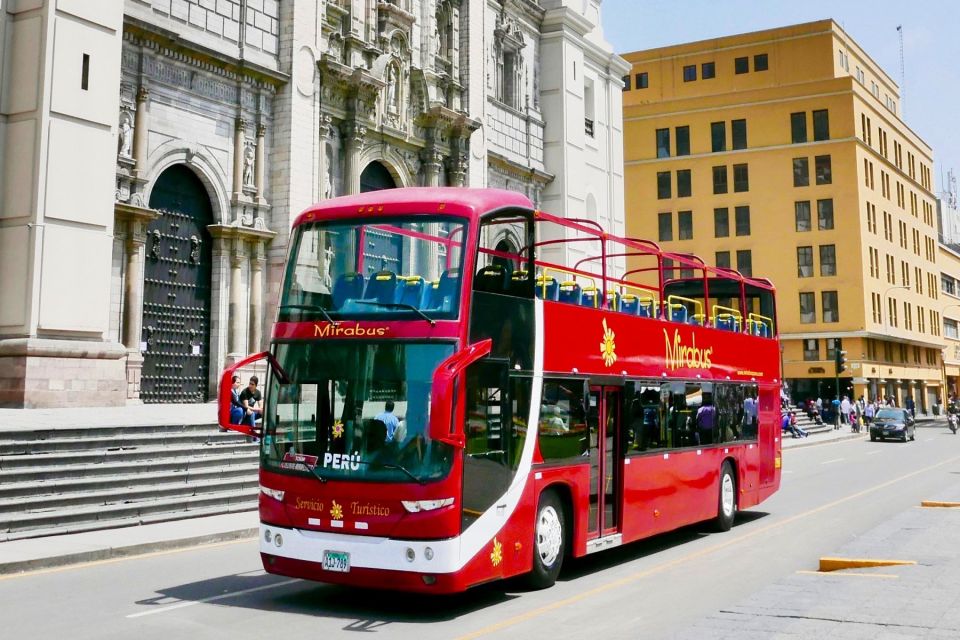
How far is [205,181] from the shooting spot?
912 inches

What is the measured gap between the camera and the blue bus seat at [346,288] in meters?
9.08

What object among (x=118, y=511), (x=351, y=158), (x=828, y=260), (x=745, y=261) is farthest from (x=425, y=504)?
(x=745, y=261)

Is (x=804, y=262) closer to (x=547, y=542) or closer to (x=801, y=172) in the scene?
(x=801, y=172)

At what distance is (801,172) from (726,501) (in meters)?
52.7

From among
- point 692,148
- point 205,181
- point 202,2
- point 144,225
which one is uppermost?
point 692,148

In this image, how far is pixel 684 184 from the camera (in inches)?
2591

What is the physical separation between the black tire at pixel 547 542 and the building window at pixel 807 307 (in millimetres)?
55291

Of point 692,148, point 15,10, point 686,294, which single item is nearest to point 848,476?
point 686,294

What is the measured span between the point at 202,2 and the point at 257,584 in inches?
665

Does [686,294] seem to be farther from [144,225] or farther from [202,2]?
[202,2]

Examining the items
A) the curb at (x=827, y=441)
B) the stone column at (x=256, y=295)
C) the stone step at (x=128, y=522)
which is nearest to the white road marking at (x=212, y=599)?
the stone step at (x=128, y=522)

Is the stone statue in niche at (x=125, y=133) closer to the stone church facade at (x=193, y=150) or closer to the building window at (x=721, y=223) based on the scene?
the stone church facade at (x=193, y=150)

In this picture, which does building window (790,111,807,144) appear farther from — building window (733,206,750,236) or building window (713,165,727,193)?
building window (733,206,750,236)

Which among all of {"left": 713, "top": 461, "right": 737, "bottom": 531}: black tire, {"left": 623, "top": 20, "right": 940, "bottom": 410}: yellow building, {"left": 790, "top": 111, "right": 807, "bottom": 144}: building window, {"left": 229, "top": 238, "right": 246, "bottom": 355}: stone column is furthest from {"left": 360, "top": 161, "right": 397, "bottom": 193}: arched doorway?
{"left": 790, "top": 111, "right": 807, "bottom": 144}: building window
